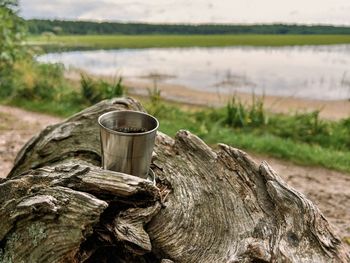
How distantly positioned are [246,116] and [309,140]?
55.1 inches

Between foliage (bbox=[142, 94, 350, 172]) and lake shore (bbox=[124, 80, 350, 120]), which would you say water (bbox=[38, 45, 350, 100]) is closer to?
lake shore (bbox=[124, 80, 350, 120])

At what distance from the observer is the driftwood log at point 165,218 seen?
188 cm

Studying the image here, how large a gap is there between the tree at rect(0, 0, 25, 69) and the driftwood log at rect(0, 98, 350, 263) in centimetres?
817

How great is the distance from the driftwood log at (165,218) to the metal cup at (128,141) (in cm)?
15

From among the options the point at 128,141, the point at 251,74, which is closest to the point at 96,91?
the point at 128,141

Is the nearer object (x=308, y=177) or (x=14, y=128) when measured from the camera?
(x=308, y=177)

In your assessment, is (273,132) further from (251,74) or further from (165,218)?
(251,74)

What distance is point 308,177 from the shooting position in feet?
21.2

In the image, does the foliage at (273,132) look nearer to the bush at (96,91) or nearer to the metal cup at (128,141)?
the bush at (96,91)

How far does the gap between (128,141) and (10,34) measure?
876 centimetres

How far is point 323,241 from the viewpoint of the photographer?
2.00 metres

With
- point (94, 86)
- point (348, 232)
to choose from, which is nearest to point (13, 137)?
point (94, 86)

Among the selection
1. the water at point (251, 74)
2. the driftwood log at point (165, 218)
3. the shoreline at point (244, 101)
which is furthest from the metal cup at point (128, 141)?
the shoreline at point (244, 101)

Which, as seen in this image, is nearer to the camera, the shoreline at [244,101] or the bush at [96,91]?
the bush at [96,91]
